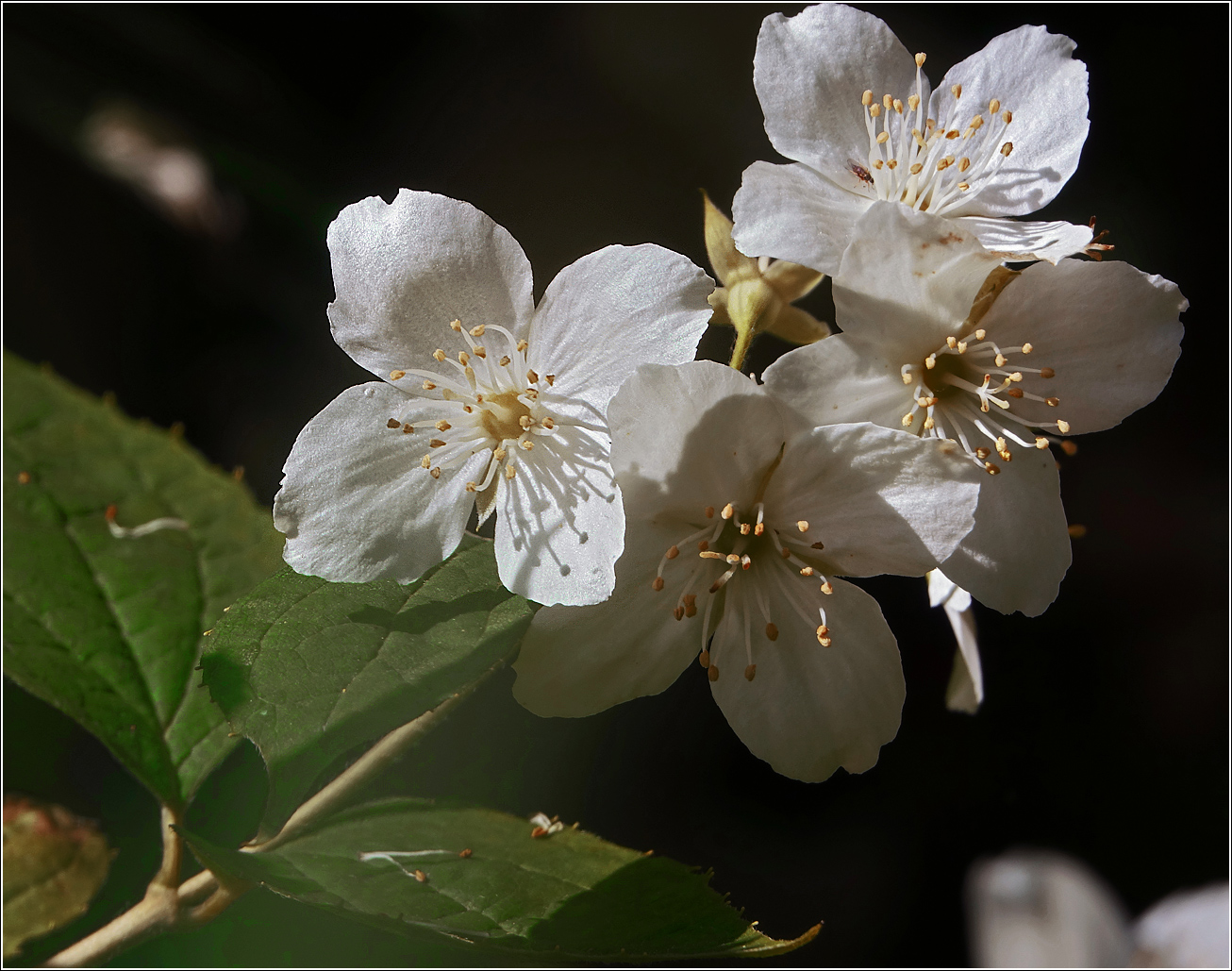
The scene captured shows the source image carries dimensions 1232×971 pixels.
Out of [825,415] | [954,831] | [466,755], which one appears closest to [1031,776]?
[954,831]

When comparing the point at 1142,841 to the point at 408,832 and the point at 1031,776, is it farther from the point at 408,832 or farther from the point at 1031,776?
the point at 408,832

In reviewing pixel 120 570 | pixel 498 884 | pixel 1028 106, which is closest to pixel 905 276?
pixel 1028 106

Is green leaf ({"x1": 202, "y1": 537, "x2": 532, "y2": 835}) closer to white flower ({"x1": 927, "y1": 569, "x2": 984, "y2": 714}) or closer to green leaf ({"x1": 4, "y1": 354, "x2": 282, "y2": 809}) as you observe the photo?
green leaf ({"x1": 4, "y1": 354, "x2": 282, "y2": 809})

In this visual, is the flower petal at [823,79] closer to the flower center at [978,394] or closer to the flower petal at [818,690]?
the flower center at [978,394]

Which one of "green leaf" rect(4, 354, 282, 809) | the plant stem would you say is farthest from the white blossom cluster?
"green leaf" rect(4, 354, 282, 809)

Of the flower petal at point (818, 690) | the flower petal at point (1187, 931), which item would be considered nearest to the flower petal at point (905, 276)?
the flower petal at point (818, 690)

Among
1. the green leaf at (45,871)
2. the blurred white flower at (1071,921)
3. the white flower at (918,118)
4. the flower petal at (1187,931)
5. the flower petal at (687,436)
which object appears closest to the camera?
the flower petal at (687,436)
